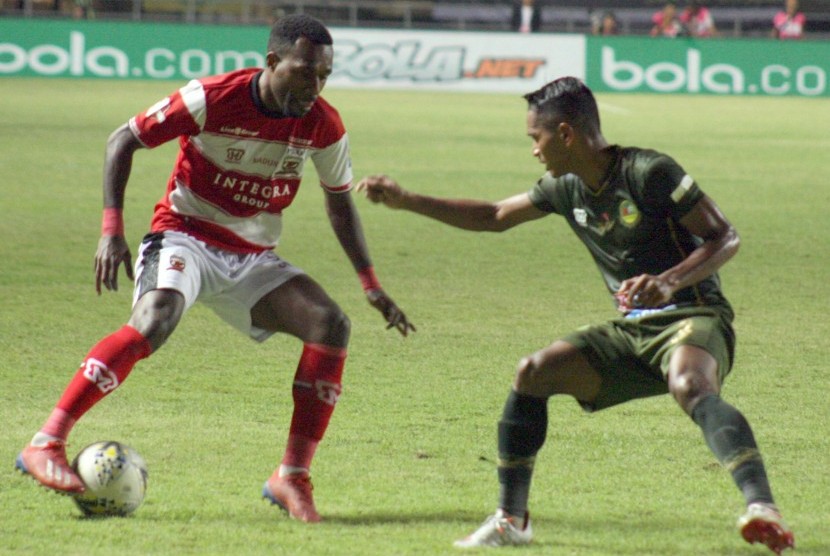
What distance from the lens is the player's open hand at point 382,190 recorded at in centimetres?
513

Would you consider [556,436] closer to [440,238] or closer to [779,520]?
[779,520]

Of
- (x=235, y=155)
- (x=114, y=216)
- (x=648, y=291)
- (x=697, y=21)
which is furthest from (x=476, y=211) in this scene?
(x=697, y=21)

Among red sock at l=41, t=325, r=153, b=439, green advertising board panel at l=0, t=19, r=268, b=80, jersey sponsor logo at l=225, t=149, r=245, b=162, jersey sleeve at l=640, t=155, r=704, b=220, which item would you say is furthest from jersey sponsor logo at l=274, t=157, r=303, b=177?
green advertising board panel at l=0, t=19, r=268, b=80

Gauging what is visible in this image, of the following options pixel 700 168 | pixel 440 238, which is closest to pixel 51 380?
pixel 440 238

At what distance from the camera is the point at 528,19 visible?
1177 inches

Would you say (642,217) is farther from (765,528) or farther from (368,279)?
(368,279)

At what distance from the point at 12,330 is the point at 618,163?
4728 millimetres

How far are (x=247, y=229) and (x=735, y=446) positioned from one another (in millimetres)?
2199

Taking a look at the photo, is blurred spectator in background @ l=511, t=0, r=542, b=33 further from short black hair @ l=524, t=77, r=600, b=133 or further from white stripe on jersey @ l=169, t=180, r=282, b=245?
short black hair @ l=524, t=77, r=600, b=133

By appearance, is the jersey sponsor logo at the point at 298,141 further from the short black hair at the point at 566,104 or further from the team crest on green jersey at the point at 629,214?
the team crest on green jersey at the point at 629,214

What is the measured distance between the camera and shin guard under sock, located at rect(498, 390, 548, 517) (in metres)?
4.88

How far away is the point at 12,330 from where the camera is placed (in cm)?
852

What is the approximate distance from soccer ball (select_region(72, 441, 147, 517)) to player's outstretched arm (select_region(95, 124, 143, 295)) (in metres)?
0.61

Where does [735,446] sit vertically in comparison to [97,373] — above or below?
above
